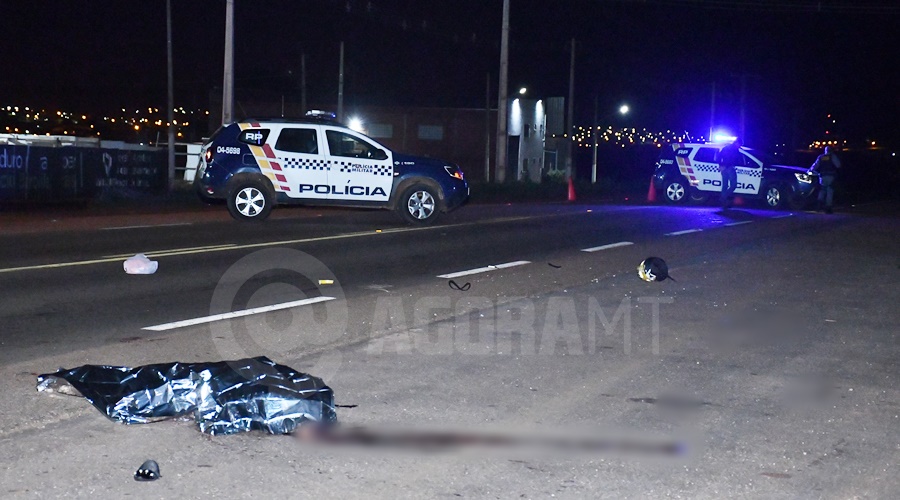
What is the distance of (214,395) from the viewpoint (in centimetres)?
606

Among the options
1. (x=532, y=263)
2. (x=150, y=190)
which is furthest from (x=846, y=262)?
(x=150, y=190)

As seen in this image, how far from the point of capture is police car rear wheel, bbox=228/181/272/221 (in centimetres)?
1869

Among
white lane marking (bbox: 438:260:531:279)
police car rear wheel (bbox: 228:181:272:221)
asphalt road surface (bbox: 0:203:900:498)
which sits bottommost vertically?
asphalt road surface (bbox: 0:203:900:498)

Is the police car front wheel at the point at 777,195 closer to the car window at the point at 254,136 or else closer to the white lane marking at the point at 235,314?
the car window at the point at 254,136

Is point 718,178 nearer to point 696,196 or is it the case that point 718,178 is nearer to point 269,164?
point 696,196

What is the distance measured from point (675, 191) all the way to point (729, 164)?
6.35ft

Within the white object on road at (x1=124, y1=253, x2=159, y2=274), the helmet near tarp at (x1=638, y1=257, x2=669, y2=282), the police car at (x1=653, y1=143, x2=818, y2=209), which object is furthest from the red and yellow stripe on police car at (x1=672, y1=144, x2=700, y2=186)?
the white object on road at (x1=124, y1=253, x2=159, y2=274)

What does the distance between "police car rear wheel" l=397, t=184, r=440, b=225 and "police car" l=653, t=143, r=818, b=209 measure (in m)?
12.5

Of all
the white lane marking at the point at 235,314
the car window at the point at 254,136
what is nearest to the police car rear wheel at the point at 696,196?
the car window at the point at 254,136

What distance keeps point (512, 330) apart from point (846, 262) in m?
7.55

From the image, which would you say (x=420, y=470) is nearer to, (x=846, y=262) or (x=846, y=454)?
(x=846, y=454)

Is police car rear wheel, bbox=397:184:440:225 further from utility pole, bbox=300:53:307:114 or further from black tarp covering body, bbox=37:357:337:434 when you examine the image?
utility pole, bbox=300:53:307:114

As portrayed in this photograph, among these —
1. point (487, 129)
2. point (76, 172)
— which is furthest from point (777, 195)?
point (487, 129)

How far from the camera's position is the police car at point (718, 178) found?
92.8 ft
